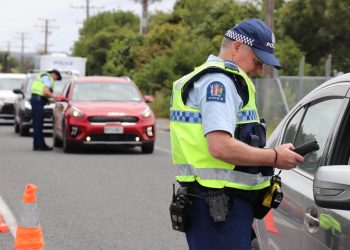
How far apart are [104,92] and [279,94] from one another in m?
9.82

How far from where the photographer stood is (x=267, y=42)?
3.98 m

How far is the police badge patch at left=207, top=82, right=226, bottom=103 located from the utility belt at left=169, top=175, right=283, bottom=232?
0.39m

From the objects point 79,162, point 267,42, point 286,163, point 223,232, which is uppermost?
point 267,42

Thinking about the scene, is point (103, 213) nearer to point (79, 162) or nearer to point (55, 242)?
point (55, 242)

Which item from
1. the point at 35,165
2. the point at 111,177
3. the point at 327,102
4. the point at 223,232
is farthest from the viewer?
the point at 35,165

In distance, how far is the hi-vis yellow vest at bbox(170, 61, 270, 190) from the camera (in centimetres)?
390

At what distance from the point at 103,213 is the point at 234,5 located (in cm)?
3269

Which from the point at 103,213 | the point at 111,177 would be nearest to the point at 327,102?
the point at 103,213

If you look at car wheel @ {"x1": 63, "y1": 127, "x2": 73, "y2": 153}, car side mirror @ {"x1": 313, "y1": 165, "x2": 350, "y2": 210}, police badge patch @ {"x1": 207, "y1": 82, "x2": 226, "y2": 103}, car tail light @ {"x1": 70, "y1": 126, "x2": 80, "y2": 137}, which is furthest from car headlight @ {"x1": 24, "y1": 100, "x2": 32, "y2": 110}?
car side mirror @ {"x1": 313, "y1": 165, "x2": 350, "y2": 210}

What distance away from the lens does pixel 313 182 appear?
346cm

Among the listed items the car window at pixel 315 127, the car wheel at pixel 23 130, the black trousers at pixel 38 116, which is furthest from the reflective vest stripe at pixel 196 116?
the car wheel at pixel 23 130

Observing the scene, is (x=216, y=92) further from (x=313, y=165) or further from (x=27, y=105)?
(x=27, y=105)

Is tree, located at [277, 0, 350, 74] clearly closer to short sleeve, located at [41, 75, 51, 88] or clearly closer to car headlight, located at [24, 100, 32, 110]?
car headlight, located at [24, 100, 32, 110]

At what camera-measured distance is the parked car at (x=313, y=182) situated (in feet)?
12.0
